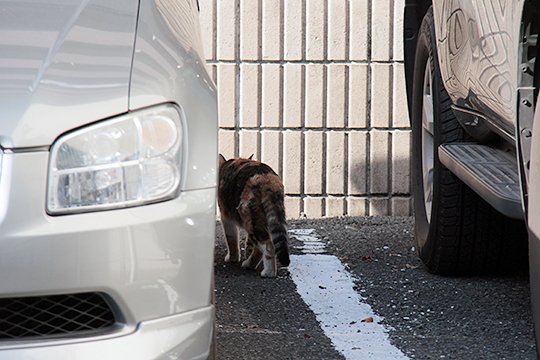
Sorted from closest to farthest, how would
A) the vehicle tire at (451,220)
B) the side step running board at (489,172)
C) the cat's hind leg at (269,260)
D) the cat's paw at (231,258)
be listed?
the side step running board at (489,172)
the vehicle tire at (451,220)
the cat's hind leg at (269,260)
the cat's paw at (231,258)

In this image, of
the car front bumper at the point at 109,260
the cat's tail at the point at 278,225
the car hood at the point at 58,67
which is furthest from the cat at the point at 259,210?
the car front bumper at the point at 109,260

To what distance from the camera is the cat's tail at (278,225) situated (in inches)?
203

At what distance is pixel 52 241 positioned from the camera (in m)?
2.41

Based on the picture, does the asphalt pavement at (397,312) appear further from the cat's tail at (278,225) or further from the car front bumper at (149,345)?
the car front bumper at (149,345)

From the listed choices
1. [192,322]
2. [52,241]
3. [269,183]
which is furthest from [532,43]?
[269,183]

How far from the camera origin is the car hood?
249 cm

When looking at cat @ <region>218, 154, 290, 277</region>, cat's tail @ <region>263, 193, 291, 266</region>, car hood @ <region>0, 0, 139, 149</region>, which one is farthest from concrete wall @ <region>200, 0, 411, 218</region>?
car hood @ <region>0, 0, 139, 149</region>

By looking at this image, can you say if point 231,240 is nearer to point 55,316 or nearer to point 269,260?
point 269,260

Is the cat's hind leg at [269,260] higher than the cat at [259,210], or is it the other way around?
the cat at [259,210]

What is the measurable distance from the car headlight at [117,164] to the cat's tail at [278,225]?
2588 mm

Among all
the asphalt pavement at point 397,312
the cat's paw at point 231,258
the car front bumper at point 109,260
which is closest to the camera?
the car front bumper at point 109,260

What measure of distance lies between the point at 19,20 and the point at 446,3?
2.17 meters

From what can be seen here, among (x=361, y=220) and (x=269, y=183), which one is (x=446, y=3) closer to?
(x=269, y=183)

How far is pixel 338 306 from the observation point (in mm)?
4617
